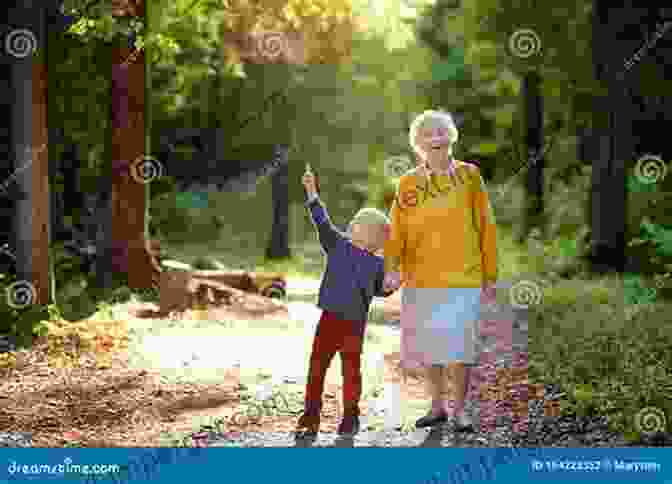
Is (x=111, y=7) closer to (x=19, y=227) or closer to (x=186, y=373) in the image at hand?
(x=19, y=227)

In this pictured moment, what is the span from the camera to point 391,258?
6250mm

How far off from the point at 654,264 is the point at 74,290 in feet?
30.8

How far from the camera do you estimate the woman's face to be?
6.13 metres

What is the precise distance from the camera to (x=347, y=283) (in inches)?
241

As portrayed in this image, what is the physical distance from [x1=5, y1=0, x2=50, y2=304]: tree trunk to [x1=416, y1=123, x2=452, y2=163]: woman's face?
5307 millimetres

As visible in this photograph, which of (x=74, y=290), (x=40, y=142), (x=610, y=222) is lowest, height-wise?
(x=74, y=290)

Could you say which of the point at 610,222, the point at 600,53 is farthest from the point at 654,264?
the point at 600,53
